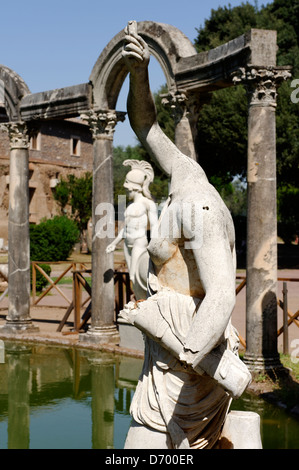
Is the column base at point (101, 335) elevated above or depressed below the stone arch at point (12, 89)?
below

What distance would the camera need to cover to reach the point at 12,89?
11305 mm

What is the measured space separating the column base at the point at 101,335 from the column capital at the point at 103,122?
2.97 m

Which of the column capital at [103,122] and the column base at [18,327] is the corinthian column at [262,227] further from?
the column base at [18,327]

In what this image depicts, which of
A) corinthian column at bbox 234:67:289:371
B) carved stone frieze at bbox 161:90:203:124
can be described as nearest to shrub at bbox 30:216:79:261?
carved stone frieze at bbox 161:90:203:124

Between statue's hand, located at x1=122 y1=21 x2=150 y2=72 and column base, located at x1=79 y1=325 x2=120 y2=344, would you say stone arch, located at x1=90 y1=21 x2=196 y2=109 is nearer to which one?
column base, located at x1=79 y1=325 x2=120 y2=344

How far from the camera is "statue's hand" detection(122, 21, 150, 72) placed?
2672 mm

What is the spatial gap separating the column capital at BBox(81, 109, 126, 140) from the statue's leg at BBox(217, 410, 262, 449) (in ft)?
25.6

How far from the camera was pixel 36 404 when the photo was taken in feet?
22.8

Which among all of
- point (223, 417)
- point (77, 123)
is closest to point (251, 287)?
point (223, 417)

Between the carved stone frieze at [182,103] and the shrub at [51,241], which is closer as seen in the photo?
the carved stone frieze at [182,103]

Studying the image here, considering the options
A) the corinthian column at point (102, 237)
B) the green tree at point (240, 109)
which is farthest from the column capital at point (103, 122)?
the green tree at point (240, 109)

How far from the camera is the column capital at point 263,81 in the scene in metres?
7.43

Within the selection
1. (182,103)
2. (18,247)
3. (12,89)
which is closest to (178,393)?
(182,103)

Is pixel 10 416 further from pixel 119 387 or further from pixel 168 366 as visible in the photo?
pixel 168 366
